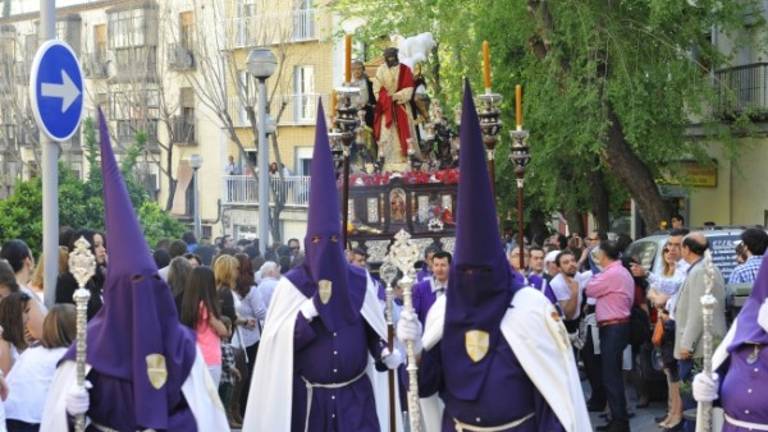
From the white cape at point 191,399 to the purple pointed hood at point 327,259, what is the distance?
5.88 feet

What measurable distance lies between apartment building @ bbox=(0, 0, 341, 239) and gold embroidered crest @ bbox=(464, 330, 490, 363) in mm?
29125

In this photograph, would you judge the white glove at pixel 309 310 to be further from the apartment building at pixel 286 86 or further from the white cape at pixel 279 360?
the apartment building at pixel 286 86

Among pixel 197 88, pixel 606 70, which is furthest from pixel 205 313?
pixel 197 88

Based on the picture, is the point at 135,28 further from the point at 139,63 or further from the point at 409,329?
the point at 409,329

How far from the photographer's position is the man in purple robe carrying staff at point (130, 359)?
262 inches

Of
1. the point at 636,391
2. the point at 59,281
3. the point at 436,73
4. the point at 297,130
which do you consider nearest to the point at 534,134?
the point at 436,73

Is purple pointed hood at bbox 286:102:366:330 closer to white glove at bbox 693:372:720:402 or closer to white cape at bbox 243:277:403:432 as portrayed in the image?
white cape at bbox 243:277:403:432

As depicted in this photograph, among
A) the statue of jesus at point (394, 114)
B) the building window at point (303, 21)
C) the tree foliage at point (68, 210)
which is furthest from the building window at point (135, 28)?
the statue of jesus at point (394, 114)

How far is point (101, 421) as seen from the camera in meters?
6.86

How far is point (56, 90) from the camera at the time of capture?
30.0ft

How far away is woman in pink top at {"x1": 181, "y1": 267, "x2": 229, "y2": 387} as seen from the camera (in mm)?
9211

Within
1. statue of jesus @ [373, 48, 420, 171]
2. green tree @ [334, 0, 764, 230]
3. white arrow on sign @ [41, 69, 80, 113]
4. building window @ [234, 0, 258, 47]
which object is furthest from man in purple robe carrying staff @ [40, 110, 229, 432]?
building window @ [234, 0, 258, 47]

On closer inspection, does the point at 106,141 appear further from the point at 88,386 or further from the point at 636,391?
the point at 636,391

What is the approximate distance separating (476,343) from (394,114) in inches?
299
